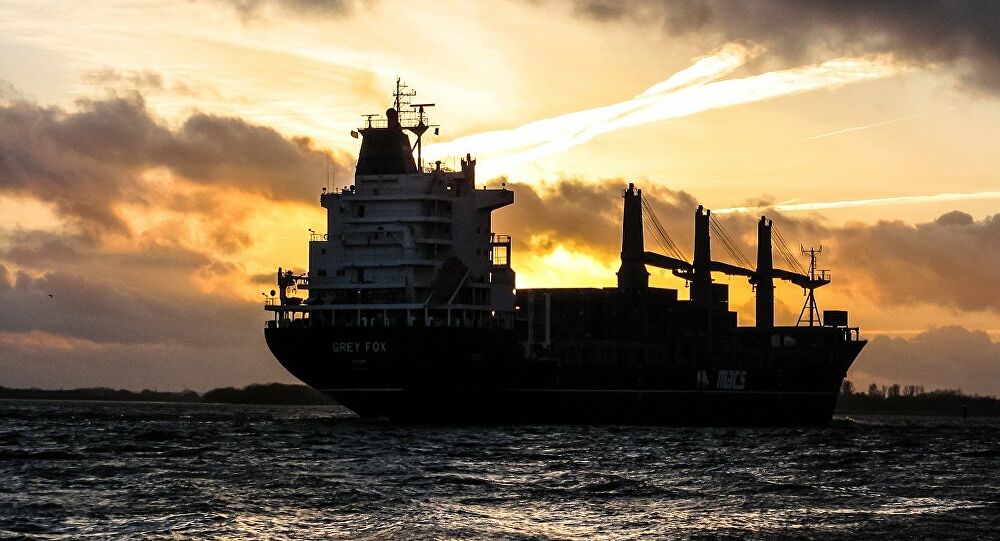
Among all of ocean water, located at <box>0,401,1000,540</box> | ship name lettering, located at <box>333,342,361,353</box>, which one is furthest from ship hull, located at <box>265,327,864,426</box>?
ocean water, located at <box>0,401,1000,540</box>

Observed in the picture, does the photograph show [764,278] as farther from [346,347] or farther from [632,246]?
[346,347]

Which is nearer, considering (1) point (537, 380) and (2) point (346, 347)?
(2) point (346, 347)

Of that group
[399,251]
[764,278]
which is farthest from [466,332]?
[764,278]

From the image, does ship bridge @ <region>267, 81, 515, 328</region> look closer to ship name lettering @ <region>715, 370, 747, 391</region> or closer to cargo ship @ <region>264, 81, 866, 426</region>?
cargo ship @ <region>264, 81, 866, 426</region>

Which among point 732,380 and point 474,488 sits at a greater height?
point 732,380

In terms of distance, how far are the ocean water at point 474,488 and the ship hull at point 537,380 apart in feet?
17.9

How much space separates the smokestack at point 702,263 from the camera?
308ft

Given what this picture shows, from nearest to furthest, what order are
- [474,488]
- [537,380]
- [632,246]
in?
[474,488] < [537,380] < [632,246]

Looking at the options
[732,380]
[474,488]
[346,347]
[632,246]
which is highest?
[632,246]

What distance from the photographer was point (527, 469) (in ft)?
Result: 140

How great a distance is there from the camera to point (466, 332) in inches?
2630

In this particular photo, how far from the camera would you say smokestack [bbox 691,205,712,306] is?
93.8 m

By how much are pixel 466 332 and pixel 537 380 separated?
22.8ft

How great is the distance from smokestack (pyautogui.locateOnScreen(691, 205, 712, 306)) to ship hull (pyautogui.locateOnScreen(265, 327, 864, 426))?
524cm
